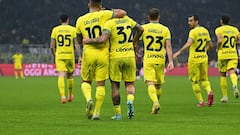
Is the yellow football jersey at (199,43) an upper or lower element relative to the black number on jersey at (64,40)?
lower

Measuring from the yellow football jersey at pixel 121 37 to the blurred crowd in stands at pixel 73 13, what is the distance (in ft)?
153

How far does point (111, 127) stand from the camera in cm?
978

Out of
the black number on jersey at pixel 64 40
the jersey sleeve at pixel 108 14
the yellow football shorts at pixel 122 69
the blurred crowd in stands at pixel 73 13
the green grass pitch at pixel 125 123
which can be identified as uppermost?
the blurred crowd in stands at pixel 73 13

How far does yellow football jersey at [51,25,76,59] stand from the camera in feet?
56.4

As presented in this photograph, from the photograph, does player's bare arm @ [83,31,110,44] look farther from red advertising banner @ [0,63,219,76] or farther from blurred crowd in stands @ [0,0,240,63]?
blurred crowd in stands @ [0,0,240,63]

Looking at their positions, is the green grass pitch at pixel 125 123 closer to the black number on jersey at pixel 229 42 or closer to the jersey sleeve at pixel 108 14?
the jersey sleeve at pixel 108 14

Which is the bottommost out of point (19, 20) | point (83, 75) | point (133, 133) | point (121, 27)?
point (133, 133)

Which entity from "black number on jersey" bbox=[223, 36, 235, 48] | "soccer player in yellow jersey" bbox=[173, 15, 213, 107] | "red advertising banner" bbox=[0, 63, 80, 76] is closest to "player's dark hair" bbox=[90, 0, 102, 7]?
"soccer player in yellow jersey" bbox=[173, 15, 213, 107]

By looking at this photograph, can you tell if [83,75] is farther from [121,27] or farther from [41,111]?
[41,111]

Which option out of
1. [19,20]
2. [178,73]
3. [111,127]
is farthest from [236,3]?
[111,127]

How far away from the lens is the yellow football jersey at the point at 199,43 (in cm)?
1562

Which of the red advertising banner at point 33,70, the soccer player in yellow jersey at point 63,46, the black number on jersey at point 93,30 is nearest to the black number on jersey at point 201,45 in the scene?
the soccer player in yellow jersey at point 63,46

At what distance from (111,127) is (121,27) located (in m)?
2.20

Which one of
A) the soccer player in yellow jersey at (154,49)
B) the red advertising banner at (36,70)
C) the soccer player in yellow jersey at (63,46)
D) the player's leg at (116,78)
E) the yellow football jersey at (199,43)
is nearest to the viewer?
the player's leg at (116,78)
